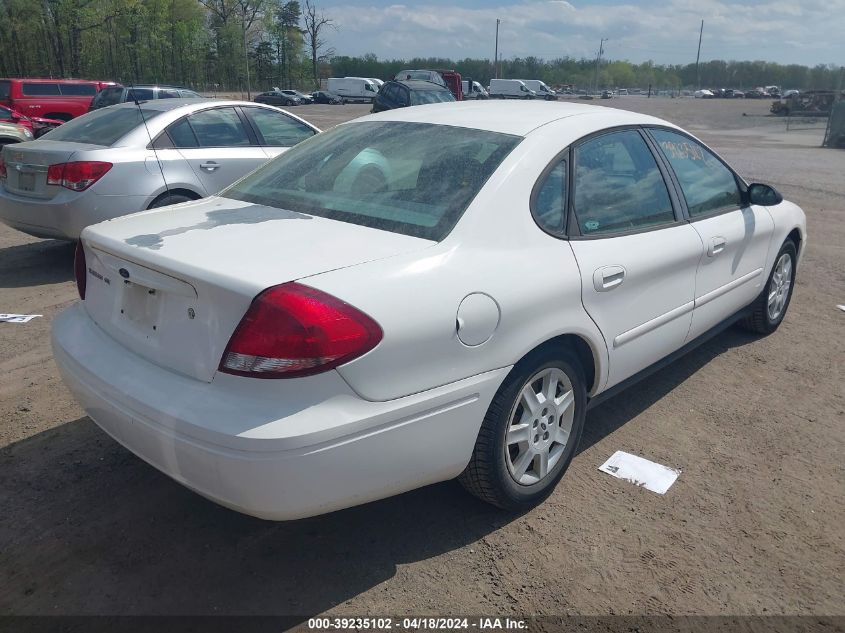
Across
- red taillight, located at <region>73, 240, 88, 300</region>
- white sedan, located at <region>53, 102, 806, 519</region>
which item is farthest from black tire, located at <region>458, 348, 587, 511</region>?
red taillight, located at <region>73, 240, 88, 300</region>

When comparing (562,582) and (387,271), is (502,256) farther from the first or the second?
(562,582)

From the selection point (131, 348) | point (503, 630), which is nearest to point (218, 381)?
point (131, 348)

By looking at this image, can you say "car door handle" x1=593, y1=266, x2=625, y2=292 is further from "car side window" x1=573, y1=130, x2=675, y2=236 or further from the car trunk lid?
the car trunk lid

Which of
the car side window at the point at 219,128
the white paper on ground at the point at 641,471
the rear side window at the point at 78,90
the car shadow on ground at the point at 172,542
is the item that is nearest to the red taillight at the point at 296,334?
the car shadow on ground at the point at 172,542

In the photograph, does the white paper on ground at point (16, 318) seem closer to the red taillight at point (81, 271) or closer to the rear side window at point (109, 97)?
the red taillight at point (81, 271)

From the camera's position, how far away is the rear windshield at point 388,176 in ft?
9.09

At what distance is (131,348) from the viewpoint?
8.54ft

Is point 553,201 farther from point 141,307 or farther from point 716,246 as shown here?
point 141,307

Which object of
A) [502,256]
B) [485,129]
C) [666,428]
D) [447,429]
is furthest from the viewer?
[666,428]

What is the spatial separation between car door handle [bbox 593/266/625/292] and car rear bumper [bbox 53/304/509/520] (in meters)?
0.74

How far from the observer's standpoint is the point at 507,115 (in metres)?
3.35

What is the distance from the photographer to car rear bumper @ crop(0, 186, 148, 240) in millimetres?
5914

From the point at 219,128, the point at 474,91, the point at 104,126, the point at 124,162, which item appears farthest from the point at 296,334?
the point at 474,91

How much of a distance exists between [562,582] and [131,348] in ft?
5.92
